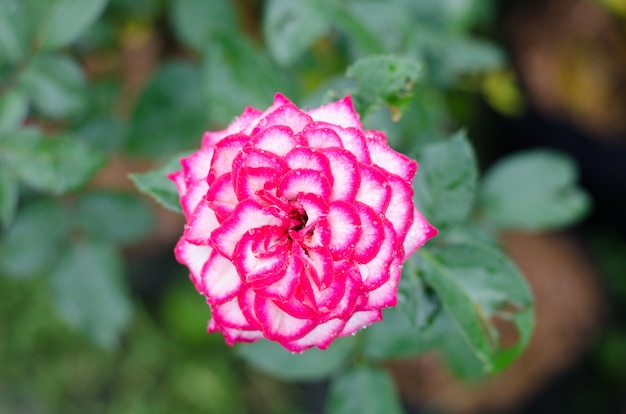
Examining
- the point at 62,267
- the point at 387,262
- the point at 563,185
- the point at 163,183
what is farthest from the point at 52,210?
the point at 563,185

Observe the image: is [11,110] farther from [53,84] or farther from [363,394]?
[363,394]

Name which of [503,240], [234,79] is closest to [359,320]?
[234,79]

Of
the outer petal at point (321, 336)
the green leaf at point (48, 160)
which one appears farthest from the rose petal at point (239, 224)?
the green leaf at point (48, 160)

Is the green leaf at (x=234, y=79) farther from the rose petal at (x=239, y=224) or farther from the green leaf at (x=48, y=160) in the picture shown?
the rose petal at (x=239, y=224)

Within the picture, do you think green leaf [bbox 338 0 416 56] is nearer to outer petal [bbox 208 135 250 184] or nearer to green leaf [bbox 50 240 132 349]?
outer petal [bbox 208 135 250 184]

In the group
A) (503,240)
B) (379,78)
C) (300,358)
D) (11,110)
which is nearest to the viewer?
(379,78)

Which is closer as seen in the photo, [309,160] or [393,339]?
[309,160]
